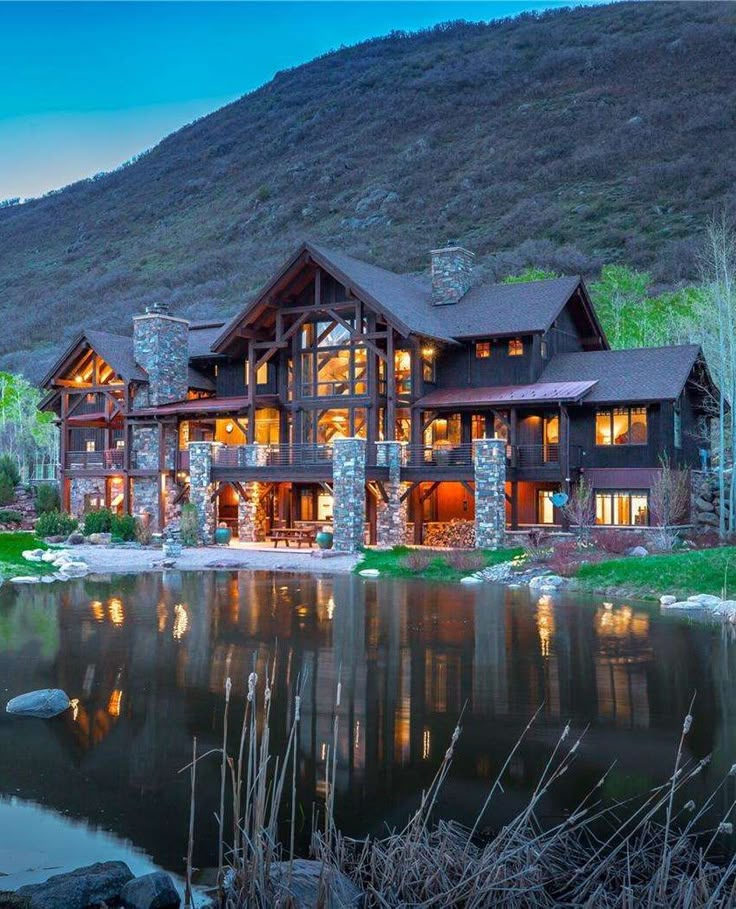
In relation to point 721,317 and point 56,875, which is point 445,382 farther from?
point 56,875

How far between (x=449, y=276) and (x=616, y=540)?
15409 millimetres

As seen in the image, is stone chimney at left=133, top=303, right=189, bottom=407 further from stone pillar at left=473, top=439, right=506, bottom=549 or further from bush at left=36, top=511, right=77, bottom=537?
stone pillar at left=473, top=439, right=506, bottom=549

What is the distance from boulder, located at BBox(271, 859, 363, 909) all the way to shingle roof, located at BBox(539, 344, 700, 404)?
27.0 m

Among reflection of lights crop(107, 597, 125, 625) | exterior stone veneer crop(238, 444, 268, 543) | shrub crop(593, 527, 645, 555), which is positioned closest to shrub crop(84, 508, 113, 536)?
exterior stone veneer crop(238, 444, 268, 543)

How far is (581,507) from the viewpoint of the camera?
94.7 ft

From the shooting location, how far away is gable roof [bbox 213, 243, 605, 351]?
34.2 metres

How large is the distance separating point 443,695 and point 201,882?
5.66 m

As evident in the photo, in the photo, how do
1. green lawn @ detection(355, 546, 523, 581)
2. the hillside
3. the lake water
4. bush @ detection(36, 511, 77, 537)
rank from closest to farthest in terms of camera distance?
the lake water
green lawn @ detection(355, 546, 523, 581)
bush @ detection(36, 511, 77, 537)
the hillside

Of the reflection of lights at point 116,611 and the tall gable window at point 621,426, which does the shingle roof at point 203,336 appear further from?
the reflection of lights at point 116,611

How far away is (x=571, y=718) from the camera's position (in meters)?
11.0

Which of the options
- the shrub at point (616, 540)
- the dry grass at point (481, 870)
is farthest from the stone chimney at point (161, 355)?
the dry grass at point (481, 870)

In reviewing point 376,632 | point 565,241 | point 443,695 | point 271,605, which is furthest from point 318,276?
point 565,241

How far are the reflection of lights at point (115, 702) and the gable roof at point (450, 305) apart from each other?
75.9 ft

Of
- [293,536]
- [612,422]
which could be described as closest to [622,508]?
[612,422]
